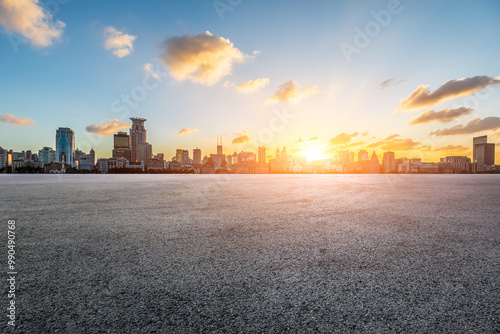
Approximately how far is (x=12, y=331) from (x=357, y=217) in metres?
8.29

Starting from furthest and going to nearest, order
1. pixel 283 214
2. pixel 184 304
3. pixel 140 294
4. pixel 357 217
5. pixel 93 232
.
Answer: pixel 283 214 → pixel 357 217 → pixel 93 232 → pixel 140 294 → pixel 184 304

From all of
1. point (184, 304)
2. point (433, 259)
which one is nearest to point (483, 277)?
point (433, 259)

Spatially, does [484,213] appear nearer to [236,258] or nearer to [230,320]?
[236,258]

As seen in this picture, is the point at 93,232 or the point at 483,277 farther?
the point at 93,232

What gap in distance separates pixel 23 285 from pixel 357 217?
27.0ft

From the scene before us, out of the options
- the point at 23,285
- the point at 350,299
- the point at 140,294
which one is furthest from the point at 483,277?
the point at 23,285

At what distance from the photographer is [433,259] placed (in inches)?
172

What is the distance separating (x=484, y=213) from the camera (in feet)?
30.2

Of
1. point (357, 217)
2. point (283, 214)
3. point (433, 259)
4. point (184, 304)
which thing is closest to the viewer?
point (184, 304)

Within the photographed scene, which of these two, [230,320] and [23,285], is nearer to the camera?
[230,320]

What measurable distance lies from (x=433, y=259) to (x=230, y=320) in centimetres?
378

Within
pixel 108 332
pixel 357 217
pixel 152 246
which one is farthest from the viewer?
pixel 357 217

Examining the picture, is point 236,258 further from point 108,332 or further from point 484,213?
point 484,213

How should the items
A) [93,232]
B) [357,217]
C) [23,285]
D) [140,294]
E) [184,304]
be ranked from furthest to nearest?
[357,217] → [93,232] → [23,285] → [140,294] → [184,304]
